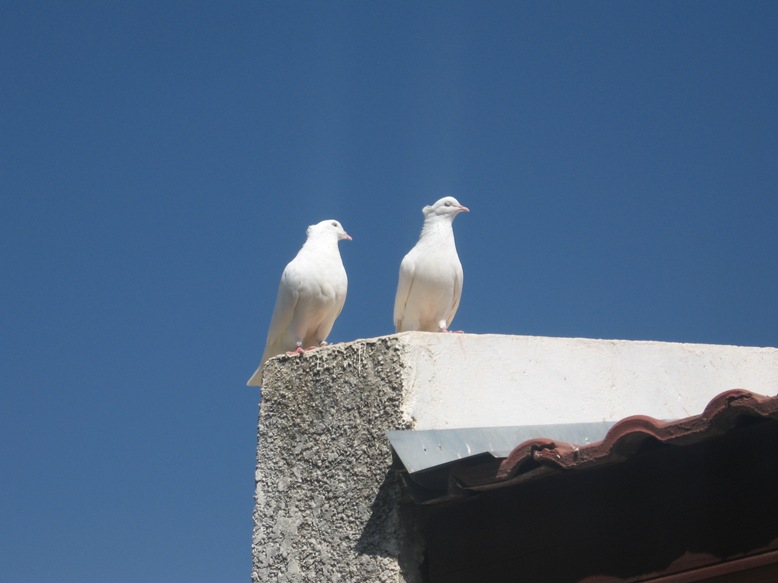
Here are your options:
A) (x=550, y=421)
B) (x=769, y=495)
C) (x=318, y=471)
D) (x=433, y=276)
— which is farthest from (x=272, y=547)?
(x=433, y=276)

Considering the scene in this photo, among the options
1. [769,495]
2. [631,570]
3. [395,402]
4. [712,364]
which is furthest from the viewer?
[712,364]

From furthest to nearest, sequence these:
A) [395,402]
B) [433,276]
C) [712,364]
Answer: [433,276] < [712,364] < [395,402]

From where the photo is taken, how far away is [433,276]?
7418 millimetres

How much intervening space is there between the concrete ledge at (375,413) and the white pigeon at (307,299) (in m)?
1.94

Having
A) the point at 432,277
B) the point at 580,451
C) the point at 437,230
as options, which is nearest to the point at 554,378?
the point at 580,451

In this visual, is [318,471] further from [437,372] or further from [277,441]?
[437,372]

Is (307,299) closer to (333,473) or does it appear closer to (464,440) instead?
(333,473)

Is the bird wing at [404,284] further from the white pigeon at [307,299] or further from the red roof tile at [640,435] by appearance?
the red roof tile at [640,435]

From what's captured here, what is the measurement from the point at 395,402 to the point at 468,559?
72 cm

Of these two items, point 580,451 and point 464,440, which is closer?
point 580,451

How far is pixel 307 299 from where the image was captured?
6.87 m

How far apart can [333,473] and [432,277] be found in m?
3.17

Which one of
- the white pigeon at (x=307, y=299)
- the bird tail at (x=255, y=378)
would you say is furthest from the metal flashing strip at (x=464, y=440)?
the bird tail at (x=255, y=378)

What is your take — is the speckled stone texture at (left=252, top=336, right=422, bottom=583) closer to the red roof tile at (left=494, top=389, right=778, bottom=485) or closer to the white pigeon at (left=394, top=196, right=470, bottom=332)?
the red roof tile at (left=494, top=389, right=778, bottom=485)
